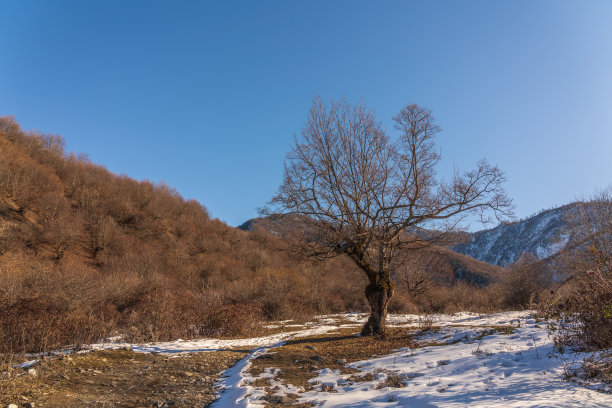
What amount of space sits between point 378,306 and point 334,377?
4967 mm

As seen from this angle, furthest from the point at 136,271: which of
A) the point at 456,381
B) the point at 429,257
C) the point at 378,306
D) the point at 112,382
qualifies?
the point at 456,381

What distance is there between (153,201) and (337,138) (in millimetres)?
35080

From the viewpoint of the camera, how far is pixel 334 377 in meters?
6.07

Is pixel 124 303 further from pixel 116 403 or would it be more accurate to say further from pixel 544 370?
pixel 544 370

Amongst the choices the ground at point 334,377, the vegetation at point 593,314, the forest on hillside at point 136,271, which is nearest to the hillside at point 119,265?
the forest on hillside at point 136,271

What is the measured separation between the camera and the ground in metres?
4.43

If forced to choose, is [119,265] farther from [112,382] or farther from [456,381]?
[456,381]

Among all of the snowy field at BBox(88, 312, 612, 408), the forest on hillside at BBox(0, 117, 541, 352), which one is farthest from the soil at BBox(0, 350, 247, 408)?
the forest on hillside at BBox(0, 117, 541, 352)

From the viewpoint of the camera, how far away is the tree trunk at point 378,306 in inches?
416

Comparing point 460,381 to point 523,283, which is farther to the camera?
point 523,283

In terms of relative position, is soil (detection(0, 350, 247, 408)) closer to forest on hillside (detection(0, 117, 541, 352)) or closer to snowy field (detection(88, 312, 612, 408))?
snowy field (detection(88, 312, 612, 408))

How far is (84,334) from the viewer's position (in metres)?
10.5

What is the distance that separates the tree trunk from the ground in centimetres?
147

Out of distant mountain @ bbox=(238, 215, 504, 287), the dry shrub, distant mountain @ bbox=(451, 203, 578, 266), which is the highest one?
distant mountain @ bbox=(451, 203, 578, 266)
